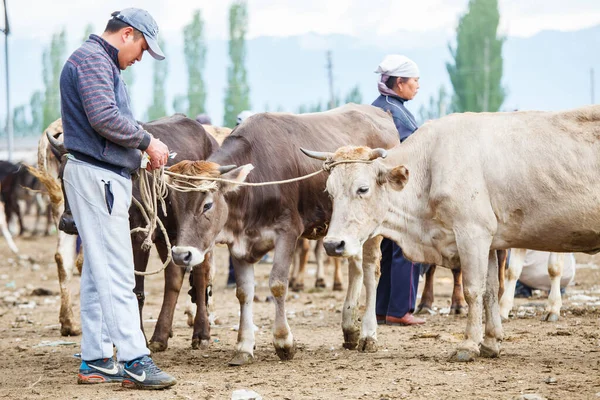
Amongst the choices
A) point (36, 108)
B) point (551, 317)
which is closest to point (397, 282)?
point (551, 317)

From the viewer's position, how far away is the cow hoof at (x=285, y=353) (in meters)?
7.12

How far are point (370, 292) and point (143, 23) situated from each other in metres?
3.29

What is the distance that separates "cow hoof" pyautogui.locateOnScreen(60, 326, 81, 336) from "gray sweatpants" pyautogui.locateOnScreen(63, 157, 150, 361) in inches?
137

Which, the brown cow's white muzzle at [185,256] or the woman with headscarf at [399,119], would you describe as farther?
the woman with headscarf at [399,119]

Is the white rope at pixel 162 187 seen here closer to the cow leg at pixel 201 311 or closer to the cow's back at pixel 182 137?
the cow's back at pixel 182 137

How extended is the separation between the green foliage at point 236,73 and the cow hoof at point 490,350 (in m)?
50.1

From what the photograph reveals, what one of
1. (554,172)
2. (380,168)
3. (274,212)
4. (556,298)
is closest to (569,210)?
(554,172)

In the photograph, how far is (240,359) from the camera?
278 inches

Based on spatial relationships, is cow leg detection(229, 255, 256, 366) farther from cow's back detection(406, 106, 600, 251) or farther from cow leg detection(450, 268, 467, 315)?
cow leg detection(450, 268, 467, 315)

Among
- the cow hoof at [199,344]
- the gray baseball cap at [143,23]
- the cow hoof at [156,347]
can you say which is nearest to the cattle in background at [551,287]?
the cow hoof at [199,344]

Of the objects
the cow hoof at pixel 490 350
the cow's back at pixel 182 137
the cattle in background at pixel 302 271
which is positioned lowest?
the cattle in background at pixel 302 271

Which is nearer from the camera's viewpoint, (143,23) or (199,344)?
(143,23)

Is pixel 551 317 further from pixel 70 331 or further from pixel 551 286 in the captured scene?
pixel 70 331

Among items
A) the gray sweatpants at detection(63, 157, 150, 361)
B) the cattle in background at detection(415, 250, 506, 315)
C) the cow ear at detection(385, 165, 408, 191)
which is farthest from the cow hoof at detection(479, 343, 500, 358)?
the cattle in background at detection(415, 250, 506, 315)
